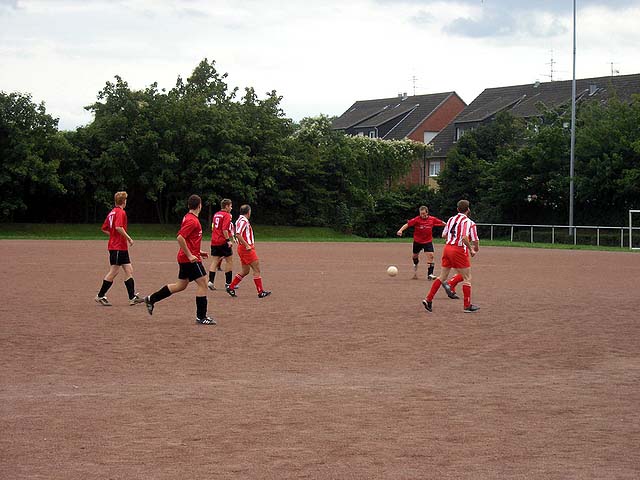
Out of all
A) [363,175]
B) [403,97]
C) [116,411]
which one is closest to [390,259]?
[116,411]

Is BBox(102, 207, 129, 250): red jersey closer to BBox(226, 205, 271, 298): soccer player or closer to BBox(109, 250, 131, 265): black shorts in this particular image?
BBox(109, 250, 131, 265): black shorts

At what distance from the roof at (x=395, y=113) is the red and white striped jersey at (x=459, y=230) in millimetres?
73452

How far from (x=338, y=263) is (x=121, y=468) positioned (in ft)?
79.9

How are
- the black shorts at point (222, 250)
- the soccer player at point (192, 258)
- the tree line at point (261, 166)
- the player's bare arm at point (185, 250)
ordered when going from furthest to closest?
the tree line at point (261, 166)
the black shorts at point (222, 250)
the soccer player at point (192, 258)
the player's bare arm at point (185, 250)

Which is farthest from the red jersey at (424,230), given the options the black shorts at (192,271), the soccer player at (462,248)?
the black shorts at (192,271)

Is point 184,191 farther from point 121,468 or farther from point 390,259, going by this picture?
point 121,468

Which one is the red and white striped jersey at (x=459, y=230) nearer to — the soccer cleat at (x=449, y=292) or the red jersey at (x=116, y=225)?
the soccer cleat at (x=449, y=292)

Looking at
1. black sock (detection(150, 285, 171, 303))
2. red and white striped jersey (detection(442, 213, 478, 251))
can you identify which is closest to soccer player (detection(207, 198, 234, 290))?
black sock (detection(150, 285, 171, 303))

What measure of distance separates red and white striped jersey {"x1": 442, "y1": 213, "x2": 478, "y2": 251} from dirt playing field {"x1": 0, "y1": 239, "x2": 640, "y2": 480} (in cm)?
120

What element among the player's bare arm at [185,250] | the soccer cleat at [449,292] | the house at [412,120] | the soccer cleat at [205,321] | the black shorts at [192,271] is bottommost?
the soccer cleat at [205,321]

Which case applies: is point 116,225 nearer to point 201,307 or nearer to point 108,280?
point 108,280

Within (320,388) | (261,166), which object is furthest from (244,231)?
(261,166)

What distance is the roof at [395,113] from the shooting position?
9112cm

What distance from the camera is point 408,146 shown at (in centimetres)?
7669
